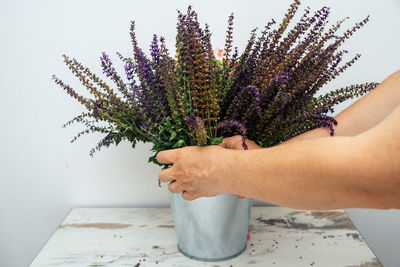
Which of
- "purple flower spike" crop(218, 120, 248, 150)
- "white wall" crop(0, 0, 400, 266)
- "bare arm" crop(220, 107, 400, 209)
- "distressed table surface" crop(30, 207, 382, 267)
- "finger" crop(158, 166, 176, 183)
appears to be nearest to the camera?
"bare arm" crop(220, 107, 400, 209)

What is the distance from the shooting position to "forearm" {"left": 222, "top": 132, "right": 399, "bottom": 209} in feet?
1.70

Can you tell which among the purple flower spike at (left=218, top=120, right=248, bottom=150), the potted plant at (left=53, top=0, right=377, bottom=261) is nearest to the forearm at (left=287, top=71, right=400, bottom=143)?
the potted plant at (left=53, top=0, right=377, bottom=261)

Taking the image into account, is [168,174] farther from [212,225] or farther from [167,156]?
[212,225]

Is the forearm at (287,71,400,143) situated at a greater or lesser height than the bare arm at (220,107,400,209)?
greater

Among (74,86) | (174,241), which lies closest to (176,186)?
(174,241)

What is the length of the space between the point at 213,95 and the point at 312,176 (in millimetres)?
271

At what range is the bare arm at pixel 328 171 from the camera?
0.49 meters

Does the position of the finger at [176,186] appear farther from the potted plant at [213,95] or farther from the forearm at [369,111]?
the forearm at [369,111]

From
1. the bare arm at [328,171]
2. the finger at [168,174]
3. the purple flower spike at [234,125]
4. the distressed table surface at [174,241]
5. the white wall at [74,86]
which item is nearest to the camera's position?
the bare arm at [328,171]

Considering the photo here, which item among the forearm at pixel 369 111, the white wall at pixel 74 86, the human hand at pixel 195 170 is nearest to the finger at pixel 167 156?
the human hand at pixel 195 170

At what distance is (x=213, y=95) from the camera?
0.74 metres

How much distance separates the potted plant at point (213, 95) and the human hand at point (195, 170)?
0.09 ft

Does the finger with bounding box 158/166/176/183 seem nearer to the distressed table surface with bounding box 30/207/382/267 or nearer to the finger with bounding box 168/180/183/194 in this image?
the finger with bounding box 168/180/183/194

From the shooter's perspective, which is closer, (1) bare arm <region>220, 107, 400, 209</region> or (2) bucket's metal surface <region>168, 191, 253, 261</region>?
(1) bare arm <region>220, 107, 400, 209</region>
